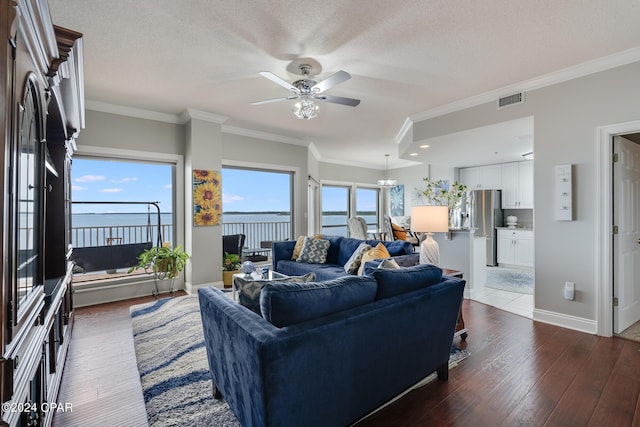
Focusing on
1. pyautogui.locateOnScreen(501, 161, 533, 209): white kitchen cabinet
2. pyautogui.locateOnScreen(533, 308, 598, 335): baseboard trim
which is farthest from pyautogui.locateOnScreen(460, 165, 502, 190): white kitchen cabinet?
pyautogui.locateOnScreen(533, 308, 598, 335): baseboard trim

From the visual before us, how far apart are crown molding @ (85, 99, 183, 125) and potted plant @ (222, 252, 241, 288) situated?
2305mm

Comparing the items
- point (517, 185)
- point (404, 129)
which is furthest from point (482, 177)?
point (404, 129)

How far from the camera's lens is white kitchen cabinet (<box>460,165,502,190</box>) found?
695 cm

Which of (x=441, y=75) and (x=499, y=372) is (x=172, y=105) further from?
(x=499, y=372)

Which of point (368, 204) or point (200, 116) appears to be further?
point (368, 204)

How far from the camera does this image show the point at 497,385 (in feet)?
7.09

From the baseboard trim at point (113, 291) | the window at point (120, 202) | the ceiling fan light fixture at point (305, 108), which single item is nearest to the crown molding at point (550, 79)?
the ceiling fan light fixture at point (305, 108)

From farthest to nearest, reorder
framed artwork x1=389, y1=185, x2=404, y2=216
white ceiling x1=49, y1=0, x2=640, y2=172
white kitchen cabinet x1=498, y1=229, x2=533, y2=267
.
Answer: framed artwork x1=389, y1=185, x2=404, y2=216
white kitchen cabinet x1=498, y1=229, x2=533, y2=267
white ceiling x1=49, y1=0, x2=640, y2=172

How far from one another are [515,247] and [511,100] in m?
4.02

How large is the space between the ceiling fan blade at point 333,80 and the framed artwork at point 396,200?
6.42 meters

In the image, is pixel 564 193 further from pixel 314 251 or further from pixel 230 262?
pixel 230 262

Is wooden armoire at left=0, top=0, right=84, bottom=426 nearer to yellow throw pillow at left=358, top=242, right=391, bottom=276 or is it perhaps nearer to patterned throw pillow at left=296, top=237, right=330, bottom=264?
yellow throw pillow at left=358, top=242, right=391, bottom=276

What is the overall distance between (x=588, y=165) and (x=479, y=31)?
6.08ft

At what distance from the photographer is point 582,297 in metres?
3.18
